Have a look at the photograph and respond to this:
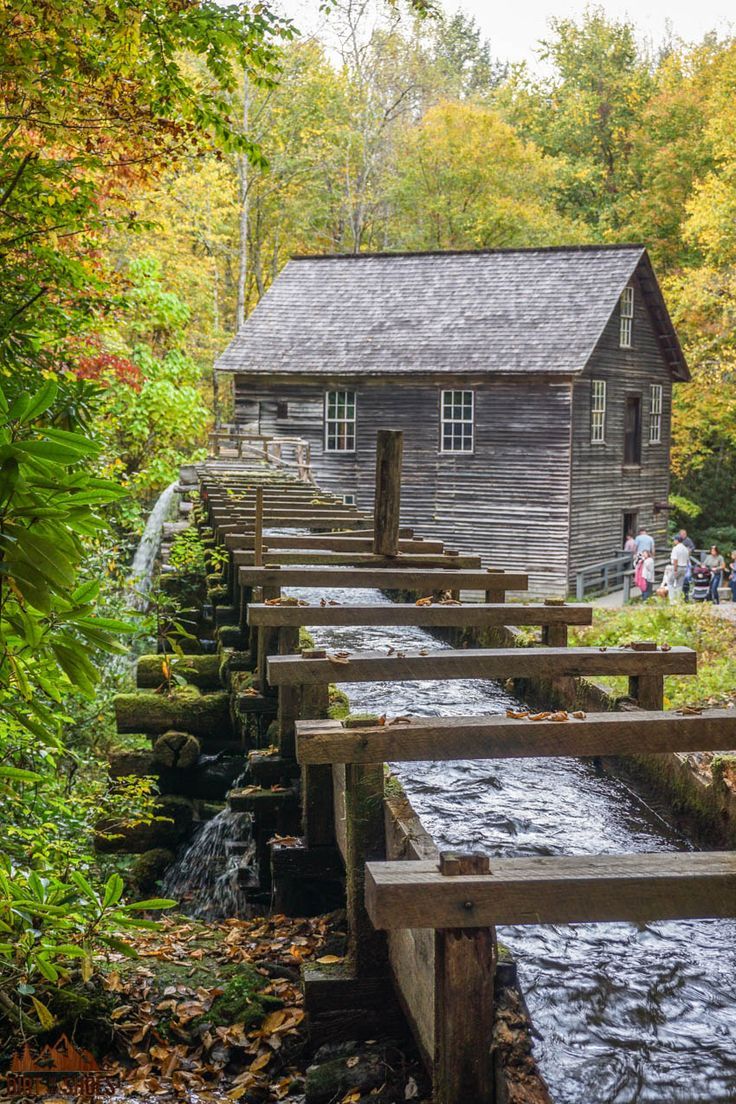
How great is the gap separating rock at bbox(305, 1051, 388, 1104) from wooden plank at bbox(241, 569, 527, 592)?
4.03 metres

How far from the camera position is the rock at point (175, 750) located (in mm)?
8891

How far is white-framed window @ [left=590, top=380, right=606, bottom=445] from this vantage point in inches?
1178

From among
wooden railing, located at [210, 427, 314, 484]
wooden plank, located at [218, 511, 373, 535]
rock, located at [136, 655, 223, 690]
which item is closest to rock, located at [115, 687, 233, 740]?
rock, located at [136, 655, 223, 690]

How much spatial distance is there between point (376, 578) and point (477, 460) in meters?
21.9

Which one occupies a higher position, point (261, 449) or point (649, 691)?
point (261, 449)

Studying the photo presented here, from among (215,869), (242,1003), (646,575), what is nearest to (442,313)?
(646,575)

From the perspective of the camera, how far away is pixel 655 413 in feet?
110

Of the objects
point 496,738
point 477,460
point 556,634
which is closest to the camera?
point 496,738

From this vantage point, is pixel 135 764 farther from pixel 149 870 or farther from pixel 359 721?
pixel 359 721

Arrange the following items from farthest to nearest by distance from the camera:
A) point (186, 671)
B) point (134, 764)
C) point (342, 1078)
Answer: point (186, 671), point (134, 764), point (342, 1078)

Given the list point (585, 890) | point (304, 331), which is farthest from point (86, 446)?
point (304, 331)

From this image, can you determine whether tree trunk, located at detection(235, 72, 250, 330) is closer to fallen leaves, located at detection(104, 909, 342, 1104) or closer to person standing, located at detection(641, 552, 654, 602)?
person standing, located at detection(641, 552, 654, 602)

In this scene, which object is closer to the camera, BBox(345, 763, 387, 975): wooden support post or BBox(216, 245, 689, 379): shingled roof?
BBox(345, 763, 387, 975): wooden support post

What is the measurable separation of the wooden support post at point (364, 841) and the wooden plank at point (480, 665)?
710 mm
